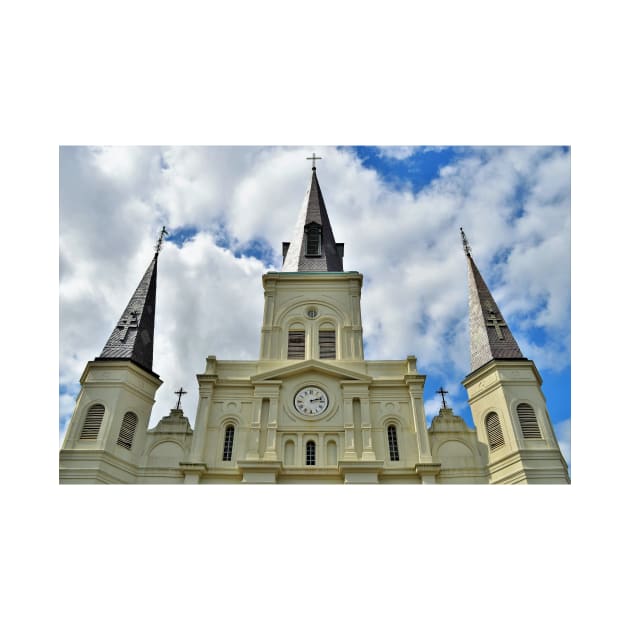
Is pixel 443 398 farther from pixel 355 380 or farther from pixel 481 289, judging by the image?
pixel 481 289

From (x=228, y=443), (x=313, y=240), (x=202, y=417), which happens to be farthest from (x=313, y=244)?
(x=228, y=443)

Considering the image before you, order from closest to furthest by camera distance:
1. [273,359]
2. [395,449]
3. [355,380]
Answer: [395,449] → [355,380] → [273,359]

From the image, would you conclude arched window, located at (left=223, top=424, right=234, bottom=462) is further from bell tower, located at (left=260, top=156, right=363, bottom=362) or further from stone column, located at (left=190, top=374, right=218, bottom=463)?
bell tower, located at (left=260, top=156, right=363, bottom=362)

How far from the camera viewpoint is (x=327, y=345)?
76.6 ft

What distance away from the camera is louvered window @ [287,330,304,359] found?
909 inches

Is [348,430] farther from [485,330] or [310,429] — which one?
[485,330]

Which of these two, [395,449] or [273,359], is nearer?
[395,449]

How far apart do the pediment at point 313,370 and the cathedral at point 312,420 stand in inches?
1.7

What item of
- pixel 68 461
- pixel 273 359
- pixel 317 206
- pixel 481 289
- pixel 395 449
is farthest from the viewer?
pixel 317 206

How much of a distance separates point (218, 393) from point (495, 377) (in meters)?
11.7

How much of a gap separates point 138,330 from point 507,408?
1619 cm

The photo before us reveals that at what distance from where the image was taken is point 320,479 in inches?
736

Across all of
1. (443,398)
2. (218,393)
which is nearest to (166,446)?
(218,393)

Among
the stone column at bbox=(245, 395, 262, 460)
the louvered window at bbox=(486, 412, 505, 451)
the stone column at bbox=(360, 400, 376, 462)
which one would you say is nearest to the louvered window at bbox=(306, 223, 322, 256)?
the stone column at bbox=(360, 400, 376, 462)
